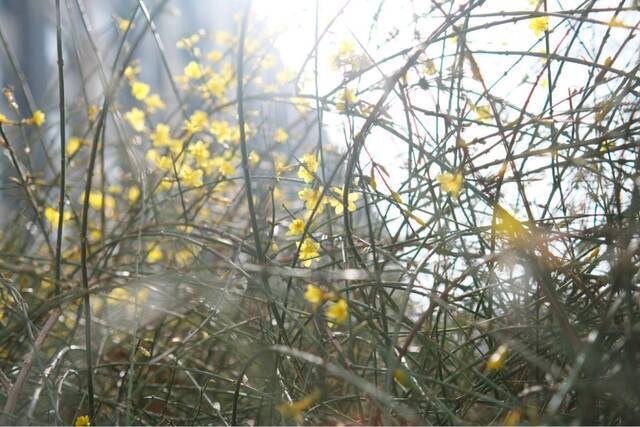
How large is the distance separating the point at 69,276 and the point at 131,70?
86cm

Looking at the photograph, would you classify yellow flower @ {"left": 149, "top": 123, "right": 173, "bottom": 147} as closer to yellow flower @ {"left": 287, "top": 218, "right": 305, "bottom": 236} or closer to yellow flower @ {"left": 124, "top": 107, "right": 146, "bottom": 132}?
yellow flower @ {"left": 124, "top": 107, "right": 146, "bottom": 132}

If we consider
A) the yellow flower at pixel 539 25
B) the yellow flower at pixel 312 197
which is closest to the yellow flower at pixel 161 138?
the yellow flower at pixel 312 197

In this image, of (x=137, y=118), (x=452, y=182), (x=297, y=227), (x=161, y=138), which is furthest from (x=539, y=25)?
(x=137, y=118)

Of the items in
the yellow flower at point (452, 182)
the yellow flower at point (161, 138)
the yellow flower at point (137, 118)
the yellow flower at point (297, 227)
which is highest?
Result: the yellow flower at point (137, 118)

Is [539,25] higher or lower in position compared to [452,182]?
higher

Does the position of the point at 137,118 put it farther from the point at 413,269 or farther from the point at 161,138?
the point at 413,269

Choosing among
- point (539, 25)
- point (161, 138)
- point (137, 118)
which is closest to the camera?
point (539, 25)

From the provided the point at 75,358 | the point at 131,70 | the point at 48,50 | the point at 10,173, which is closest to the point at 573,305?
the point at 75,358

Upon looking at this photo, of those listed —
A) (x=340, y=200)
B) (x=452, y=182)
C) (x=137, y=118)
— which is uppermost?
(x=137, y=118)

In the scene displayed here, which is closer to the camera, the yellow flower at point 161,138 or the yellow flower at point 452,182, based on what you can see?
the yellow flower at point 452,182

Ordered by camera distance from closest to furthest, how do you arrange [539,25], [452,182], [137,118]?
[452,182]
[539,25]
[137,118]

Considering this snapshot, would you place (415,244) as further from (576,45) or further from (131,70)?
(131,70)

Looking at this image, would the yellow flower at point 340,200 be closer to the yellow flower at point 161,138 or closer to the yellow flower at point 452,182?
the yellow flower at point 452,182

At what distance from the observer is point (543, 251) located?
3.43 feet
